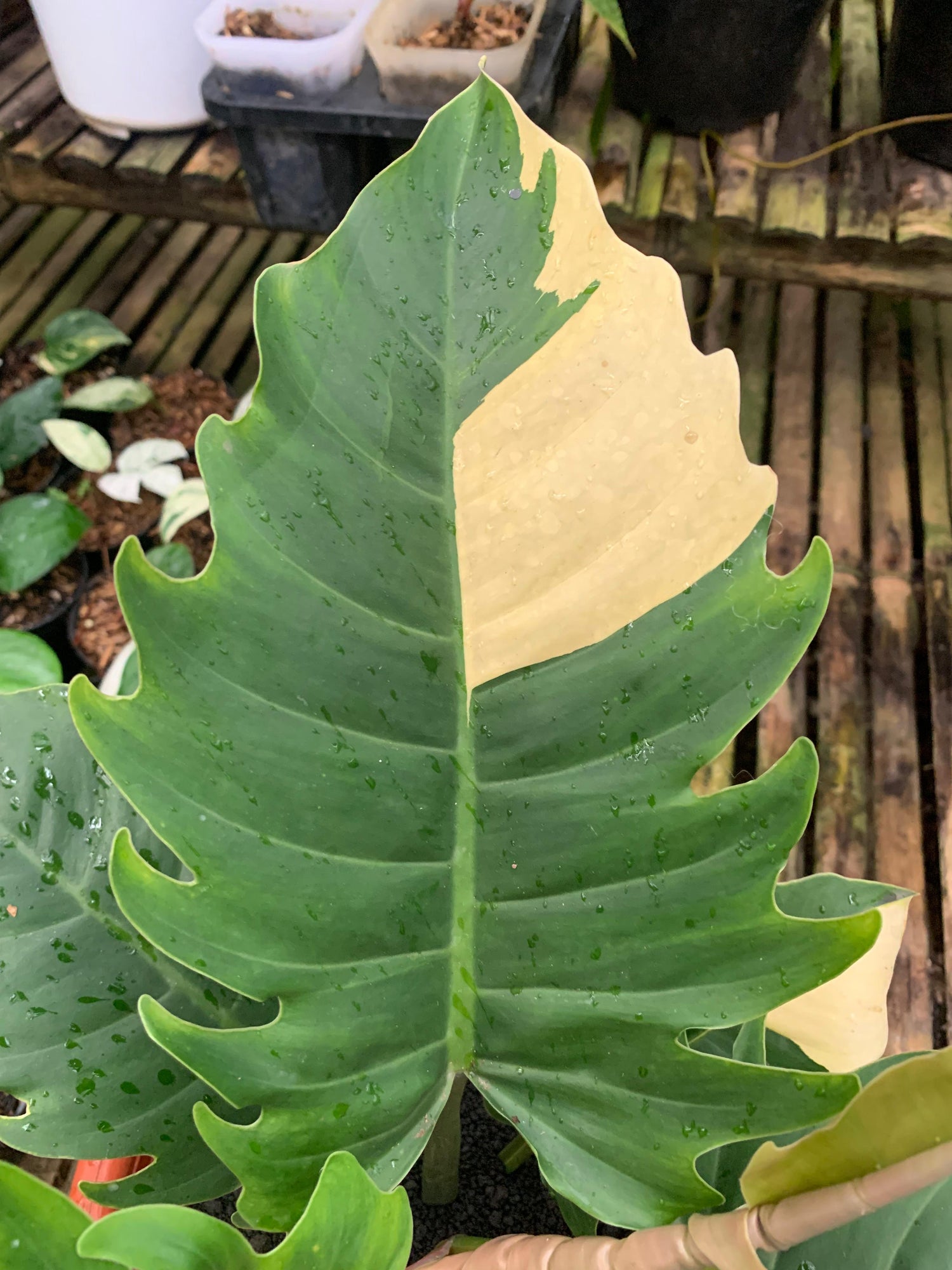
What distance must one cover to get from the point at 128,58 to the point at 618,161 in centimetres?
49

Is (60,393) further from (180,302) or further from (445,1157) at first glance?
(445,1157)

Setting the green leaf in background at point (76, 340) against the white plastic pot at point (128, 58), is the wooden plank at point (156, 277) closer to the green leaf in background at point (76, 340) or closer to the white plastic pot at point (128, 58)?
the green leaf in background at point (76, 340)

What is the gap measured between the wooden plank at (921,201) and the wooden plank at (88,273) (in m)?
1.00

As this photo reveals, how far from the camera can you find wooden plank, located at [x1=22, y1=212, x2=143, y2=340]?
4.21 ft

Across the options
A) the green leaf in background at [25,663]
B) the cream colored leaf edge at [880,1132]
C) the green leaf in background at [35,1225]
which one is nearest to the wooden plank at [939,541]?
the cream colored leaf edge at [880,1132]

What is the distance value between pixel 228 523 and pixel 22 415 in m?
0.91

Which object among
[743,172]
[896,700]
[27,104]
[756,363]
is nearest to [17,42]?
A: [27,104]

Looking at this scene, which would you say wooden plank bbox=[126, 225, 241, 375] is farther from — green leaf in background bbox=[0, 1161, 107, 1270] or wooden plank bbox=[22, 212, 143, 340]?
green leaf in background bbox=[0, 1161, 107, 1270]

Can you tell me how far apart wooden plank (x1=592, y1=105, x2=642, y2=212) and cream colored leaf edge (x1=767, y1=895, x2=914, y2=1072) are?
0.66 metres

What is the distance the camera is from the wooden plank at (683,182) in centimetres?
81

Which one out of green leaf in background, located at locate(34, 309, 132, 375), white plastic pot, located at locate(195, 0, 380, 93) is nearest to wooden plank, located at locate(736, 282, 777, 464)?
white plastic pot, located at locate(195, 0, 380, 93)

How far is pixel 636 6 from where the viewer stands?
85cm

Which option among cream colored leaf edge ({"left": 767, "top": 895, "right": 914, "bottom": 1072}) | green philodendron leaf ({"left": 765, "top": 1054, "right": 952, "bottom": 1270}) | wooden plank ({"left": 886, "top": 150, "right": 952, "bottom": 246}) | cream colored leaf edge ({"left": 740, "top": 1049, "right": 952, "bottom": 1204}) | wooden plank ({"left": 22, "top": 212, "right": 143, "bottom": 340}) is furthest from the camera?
wooden plank ({"left": 22, "top": 212, "right": 143, "bottom": 340})

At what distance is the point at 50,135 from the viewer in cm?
91
